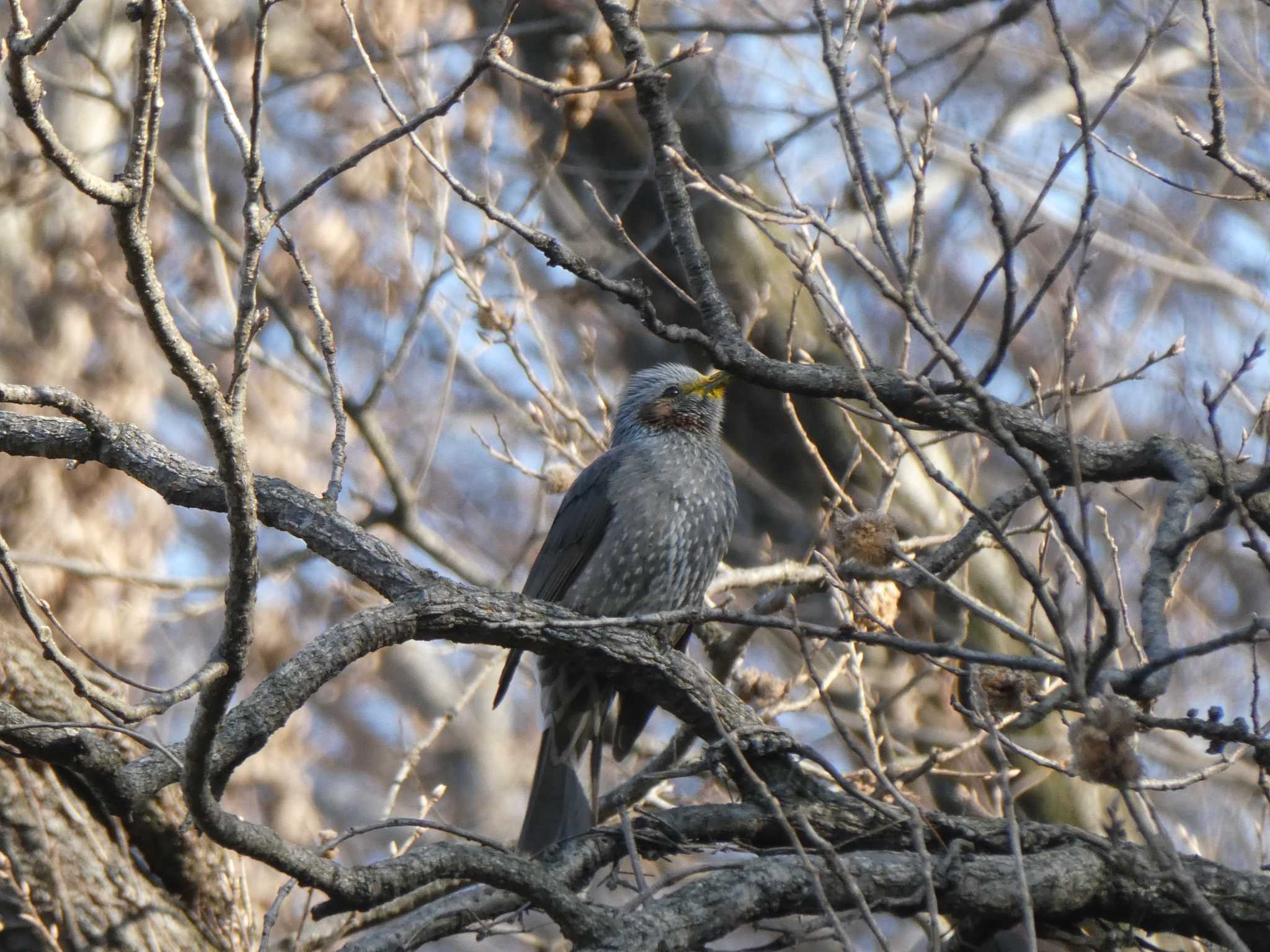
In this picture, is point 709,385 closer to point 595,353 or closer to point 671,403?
point 671,403

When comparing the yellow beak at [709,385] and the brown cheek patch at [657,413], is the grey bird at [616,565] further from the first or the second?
the yellow beak at [709,385]

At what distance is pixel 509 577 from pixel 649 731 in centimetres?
382

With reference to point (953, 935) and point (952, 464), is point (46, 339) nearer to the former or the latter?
point (952, 464)

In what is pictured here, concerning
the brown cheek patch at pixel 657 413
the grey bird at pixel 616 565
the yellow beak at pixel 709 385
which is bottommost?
the grey bird at pixel 616 565

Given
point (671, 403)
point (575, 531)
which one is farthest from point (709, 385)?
point (575, 531)

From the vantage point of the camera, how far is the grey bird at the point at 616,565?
504 cm

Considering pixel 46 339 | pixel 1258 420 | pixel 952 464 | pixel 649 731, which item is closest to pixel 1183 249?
pixel 952 464

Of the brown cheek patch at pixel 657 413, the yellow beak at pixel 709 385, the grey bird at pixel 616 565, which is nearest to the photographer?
the grey bird at pixel 616 565

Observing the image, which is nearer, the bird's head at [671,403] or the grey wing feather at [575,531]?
the grey wing feather at [575,531]

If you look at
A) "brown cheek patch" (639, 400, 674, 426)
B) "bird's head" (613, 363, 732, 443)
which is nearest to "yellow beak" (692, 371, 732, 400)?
"bird's head" (613, 363, 732, 443)

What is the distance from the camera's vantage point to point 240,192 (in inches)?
399

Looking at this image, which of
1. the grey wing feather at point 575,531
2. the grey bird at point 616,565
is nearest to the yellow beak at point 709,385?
the grey bird at point 616,565

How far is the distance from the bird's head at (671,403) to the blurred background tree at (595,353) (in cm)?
25

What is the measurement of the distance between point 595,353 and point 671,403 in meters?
1.50
